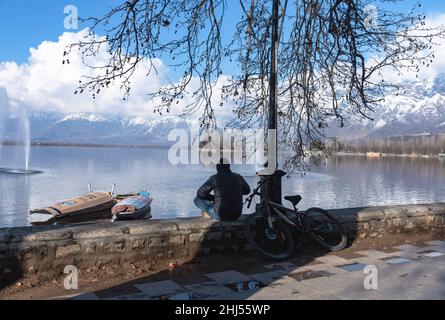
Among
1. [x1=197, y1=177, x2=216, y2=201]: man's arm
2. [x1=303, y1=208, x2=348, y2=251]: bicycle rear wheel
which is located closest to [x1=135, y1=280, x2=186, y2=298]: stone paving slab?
[x1=197, y1=177, x2=216, y2=201]: man's arm

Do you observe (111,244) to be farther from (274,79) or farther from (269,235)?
(274,79)

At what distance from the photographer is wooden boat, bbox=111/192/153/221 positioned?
23281mm

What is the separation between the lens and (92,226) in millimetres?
6188

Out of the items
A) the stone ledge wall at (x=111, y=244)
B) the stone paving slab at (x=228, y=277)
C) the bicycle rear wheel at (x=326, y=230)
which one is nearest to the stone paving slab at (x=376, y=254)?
the bicycle rear wheel at (x=326, y=230)

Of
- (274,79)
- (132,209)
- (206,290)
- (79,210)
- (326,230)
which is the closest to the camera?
(206,290)

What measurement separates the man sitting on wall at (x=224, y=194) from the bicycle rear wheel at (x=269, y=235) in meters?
0.34

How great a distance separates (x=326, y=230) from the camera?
754 cm

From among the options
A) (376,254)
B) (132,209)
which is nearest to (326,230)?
(376,254)

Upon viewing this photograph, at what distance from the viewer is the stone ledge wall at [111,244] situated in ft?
18.1

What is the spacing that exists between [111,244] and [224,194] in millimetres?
1905

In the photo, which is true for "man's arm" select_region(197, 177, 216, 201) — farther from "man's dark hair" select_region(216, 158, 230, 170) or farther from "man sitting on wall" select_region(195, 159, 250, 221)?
"man's dark hair" select_region(216, 158, 230, 170)

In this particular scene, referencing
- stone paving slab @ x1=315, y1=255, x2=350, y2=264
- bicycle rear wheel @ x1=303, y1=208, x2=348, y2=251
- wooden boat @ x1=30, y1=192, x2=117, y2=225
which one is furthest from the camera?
wooden boat @ x1=30, y1=192, x2=117, y2=225

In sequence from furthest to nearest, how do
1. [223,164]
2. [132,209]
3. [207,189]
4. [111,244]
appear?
[132,209]
[207,189]
[223,164]
[111,244]

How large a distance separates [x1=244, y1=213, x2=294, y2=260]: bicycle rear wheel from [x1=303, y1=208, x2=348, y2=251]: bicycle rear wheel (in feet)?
1.81
